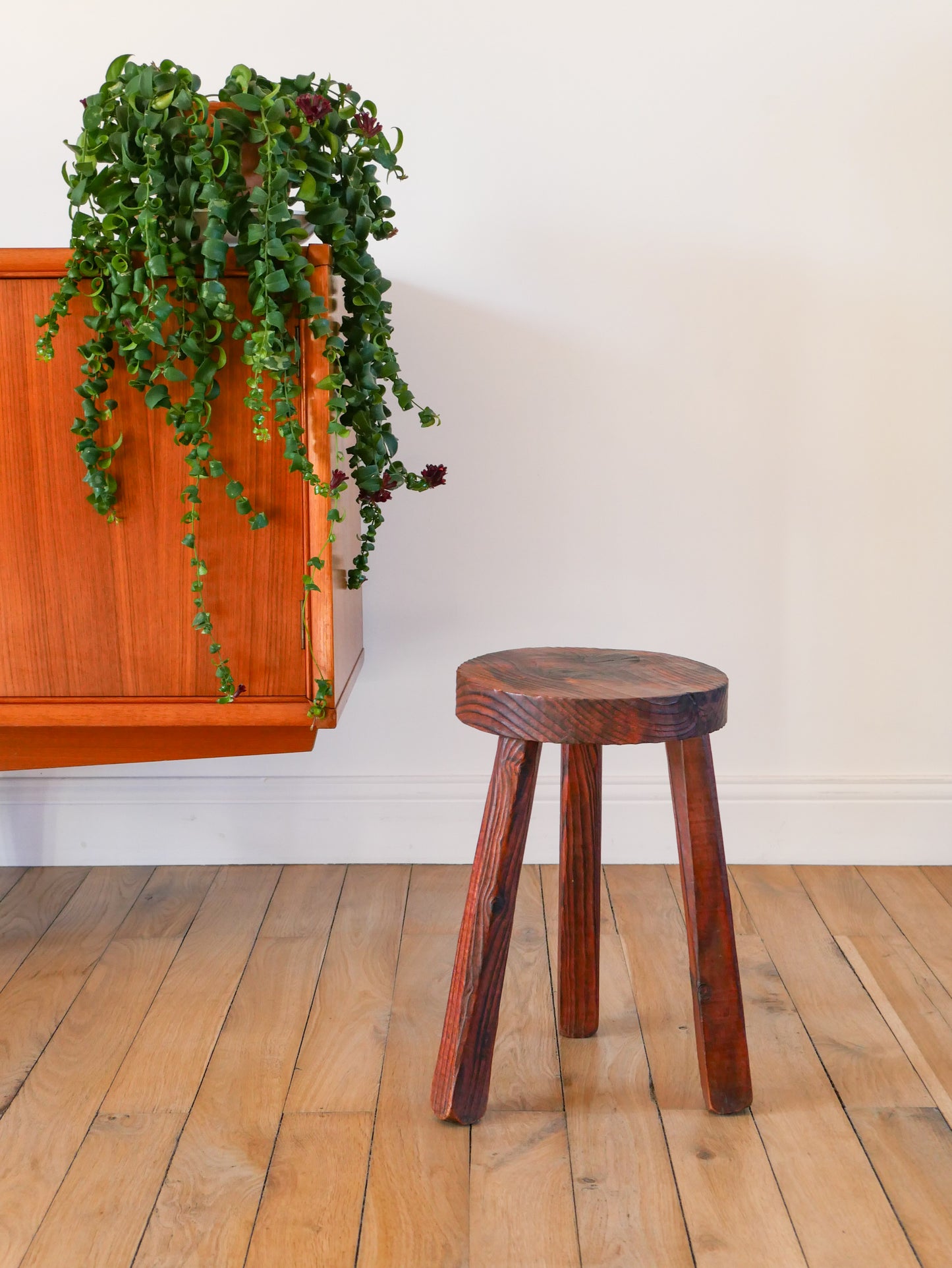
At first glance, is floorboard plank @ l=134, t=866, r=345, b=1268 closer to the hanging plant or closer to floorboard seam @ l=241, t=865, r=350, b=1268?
floorboard seam @ l=241, t=865, r=350, b=1268

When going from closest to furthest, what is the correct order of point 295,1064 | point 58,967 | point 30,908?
1. point 295,1064
2. point 58,967
3. point 30,908

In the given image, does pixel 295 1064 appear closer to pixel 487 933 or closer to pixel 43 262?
pixel 487 933

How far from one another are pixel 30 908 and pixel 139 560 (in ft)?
2.52

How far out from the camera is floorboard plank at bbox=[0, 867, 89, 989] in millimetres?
1580

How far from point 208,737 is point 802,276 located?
4.10 feet

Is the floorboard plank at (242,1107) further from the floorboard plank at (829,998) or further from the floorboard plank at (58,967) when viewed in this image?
the floorboard plank at (829,998)

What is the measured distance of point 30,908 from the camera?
174cm

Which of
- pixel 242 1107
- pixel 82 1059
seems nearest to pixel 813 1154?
pixel 242 1107

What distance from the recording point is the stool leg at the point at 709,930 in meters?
1.15

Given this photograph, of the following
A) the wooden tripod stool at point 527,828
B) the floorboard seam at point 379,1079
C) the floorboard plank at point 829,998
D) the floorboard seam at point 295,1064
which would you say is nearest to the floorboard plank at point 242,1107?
the floorboard seam at point 295,1064

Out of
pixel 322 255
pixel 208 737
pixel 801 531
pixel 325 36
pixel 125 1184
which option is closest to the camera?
pixel 125 1184

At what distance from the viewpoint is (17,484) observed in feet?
4.26

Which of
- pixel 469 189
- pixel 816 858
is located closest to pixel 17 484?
pixel 469 189

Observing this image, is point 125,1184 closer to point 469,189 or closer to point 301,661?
point 301,661
